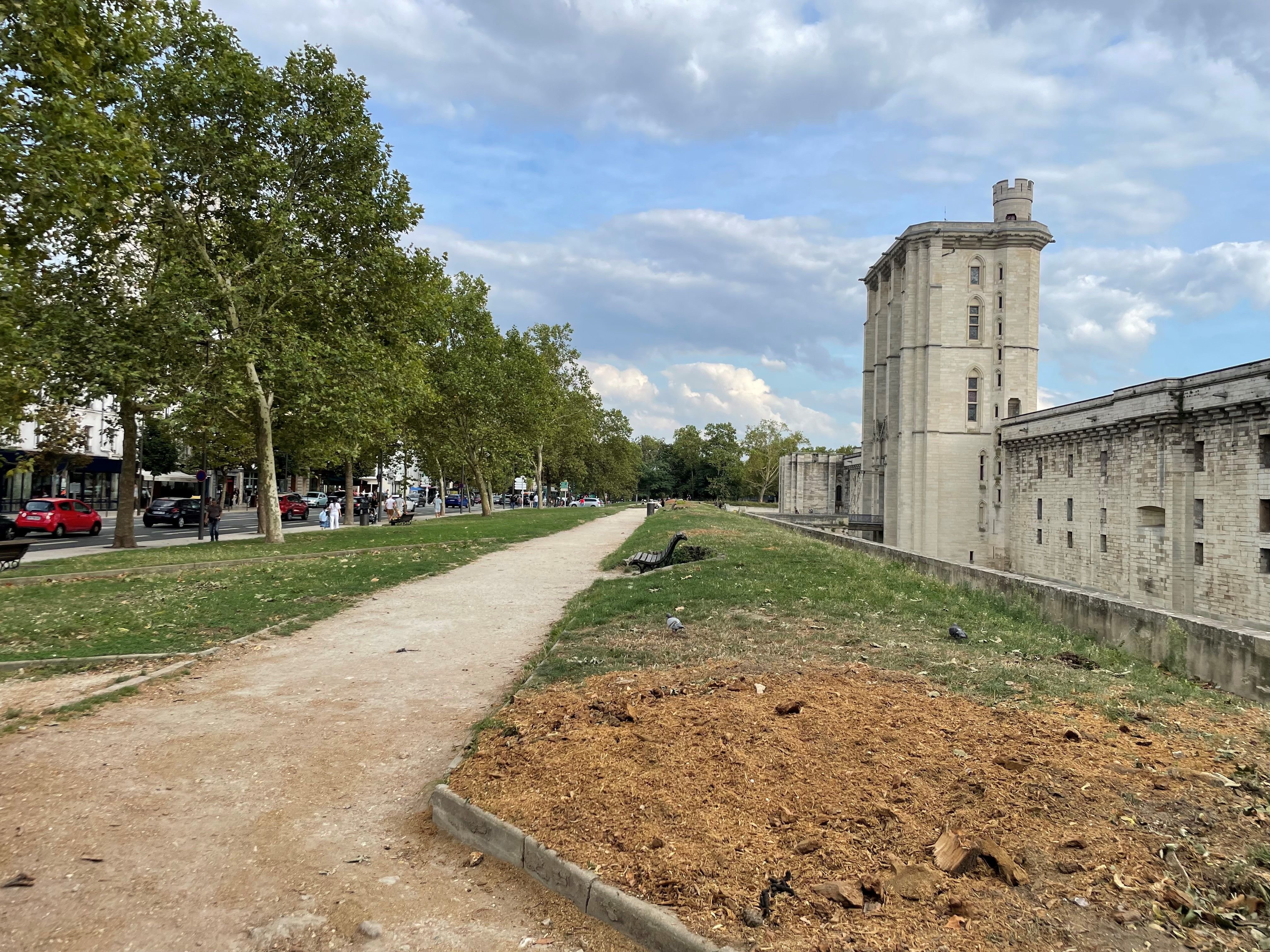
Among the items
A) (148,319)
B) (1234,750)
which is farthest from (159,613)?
(148,319)

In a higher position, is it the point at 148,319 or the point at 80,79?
the point at 80,79

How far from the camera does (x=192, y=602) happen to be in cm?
1229

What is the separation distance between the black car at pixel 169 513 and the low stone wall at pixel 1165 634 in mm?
44056

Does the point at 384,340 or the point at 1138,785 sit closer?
the point at 1138,785

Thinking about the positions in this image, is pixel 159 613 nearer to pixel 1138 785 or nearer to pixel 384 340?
pixel 1138 785

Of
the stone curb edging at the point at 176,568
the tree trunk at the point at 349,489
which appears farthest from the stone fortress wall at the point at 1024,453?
the tree trunk at the point at 349,489

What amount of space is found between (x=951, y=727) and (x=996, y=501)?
64.9 m

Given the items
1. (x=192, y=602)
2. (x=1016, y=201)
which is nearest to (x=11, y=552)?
(x=192, y=602)

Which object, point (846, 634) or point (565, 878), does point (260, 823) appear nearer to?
point (565, 878)

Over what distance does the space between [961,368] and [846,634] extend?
64.7 m

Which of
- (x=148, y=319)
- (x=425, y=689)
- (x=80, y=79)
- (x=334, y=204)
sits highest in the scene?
(x=334, y=204)

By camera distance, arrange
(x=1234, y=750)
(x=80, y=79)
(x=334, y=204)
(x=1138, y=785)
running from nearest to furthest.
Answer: (x=1138, y=785) → (x=1234, y=750) → (x=80, y=79) → (x=334, y=204)

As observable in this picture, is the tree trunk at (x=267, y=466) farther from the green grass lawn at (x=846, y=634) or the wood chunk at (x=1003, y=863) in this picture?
the wood chunk at (x=1003, y=863)

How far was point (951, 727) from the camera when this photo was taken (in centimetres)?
521
